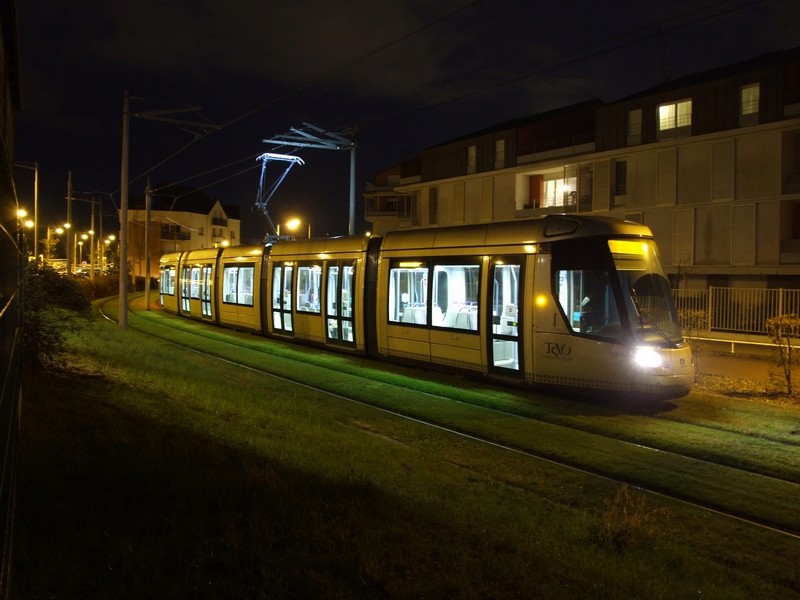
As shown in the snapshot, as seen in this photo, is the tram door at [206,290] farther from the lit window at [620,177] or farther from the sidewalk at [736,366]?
the lit window at [620,177]

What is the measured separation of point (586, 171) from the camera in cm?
3900


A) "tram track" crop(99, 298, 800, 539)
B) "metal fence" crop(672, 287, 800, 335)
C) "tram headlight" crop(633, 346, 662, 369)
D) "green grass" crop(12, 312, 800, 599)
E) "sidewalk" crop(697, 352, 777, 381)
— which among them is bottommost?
"tram track" crop(99, 298, 800, 539)

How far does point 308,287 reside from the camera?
1967 cm

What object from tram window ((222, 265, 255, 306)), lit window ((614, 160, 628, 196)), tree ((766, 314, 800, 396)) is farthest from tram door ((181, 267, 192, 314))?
tree ((766, 314, 800, 396))

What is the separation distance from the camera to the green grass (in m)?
4.03

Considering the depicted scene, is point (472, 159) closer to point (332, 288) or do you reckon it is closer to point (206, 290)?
point (206, 290)

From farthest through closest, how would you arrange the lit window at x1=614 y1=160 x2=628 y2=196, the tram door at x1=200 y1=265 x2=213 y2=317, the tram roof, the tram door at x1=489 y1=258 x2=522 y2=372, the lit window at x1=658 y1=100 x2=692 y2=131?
the lit window at x1=614 y1=160 x2=628 y2=196 → the lit window at x1=658 y1=100 x2=692 y2=131 → the tram door at x1=200 y1=265 x2=213 y2=317 → the tram door at x1=489 y1=258 x2=522 y2=372 → the tram roof

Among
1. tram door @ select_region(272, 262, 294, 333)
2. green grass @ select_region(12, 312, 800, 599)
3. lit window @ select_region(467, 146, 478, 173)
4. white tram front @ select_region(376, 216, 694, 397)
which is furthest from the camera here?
lit window @ select_region(467, 146, 478, 173)

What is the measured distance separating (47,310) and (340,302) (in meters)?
7.33

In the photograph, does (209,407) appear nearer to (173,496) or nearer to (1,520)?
(173,496)

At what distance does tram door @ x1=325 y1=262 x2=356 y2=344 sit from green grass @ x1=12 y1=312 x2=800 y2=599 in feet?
28.3

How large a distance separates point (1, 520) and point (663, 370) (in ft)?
32.9

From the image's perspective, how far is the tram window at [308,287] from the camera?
19188 millimetres

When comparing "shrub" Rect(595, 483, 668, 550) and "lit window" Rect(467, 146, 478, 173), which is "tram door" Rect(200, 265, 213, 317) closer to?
"lit window" Rect(467, 146, 478, 173)
